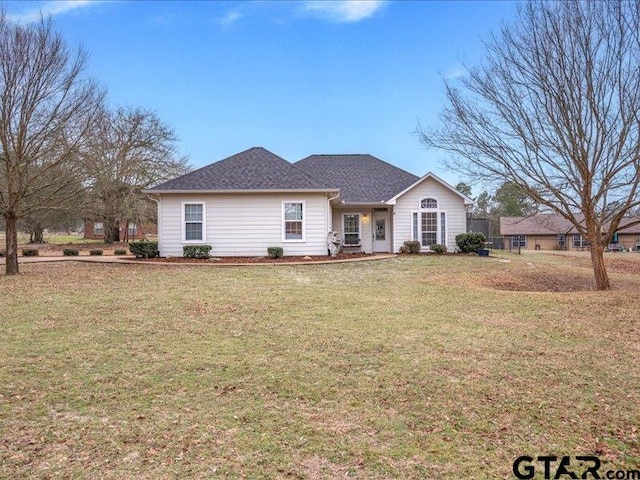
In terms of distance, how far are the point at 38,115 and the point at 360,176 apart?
14.8m

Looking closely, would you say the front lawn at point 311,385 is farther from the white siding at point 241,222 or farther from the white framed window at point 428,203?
the white framed window at point 428,203

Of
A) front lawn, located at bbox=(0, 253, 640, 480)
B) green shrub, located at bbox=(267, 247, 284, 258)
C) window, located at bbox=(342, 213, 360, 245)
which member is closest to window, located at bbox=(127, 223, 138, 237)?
window, located at bbox=(342, 213, 360, 245)

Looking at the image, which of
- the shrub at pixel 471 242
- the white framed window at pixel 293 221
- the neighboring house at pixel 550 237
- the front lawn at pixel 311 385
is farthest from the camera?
the neighboring house at pixel 550 237

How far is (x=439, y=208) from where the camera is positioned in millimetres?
19703

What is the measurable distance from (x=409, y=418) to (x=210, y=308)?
203 inches

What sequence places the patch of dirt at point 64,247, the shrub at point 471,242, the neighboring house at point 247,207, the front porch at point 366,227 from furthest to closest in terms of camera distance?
the patch of dirt at point 64,247
the front porch at point 366,227
the shrub at point 471,242
the neighboring house at point 247,207

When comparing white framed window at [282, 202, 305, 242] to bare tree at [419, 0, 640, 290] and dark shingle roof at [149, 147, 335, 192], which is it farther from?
bare tree at [419, 0, 640, 290]

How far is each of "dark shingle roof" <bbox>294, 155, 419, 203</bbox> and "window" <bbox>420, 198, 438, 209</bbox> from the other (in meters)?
1.32

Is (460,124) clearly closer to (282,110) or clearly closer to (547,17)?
(547,17)

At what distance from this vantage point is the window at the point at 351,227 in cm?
2055

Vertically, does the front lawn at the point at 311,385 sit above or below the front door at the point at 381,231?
below

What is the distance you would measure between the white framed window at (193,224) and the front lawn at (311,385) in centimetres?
812

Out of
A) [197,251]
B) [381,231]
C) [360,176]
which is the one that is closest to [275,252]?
[197,251]

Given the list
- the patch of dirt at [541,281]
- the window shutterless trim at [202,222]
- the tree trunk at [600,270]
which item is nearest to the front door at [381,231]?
the patch of dirt at [541,281]
